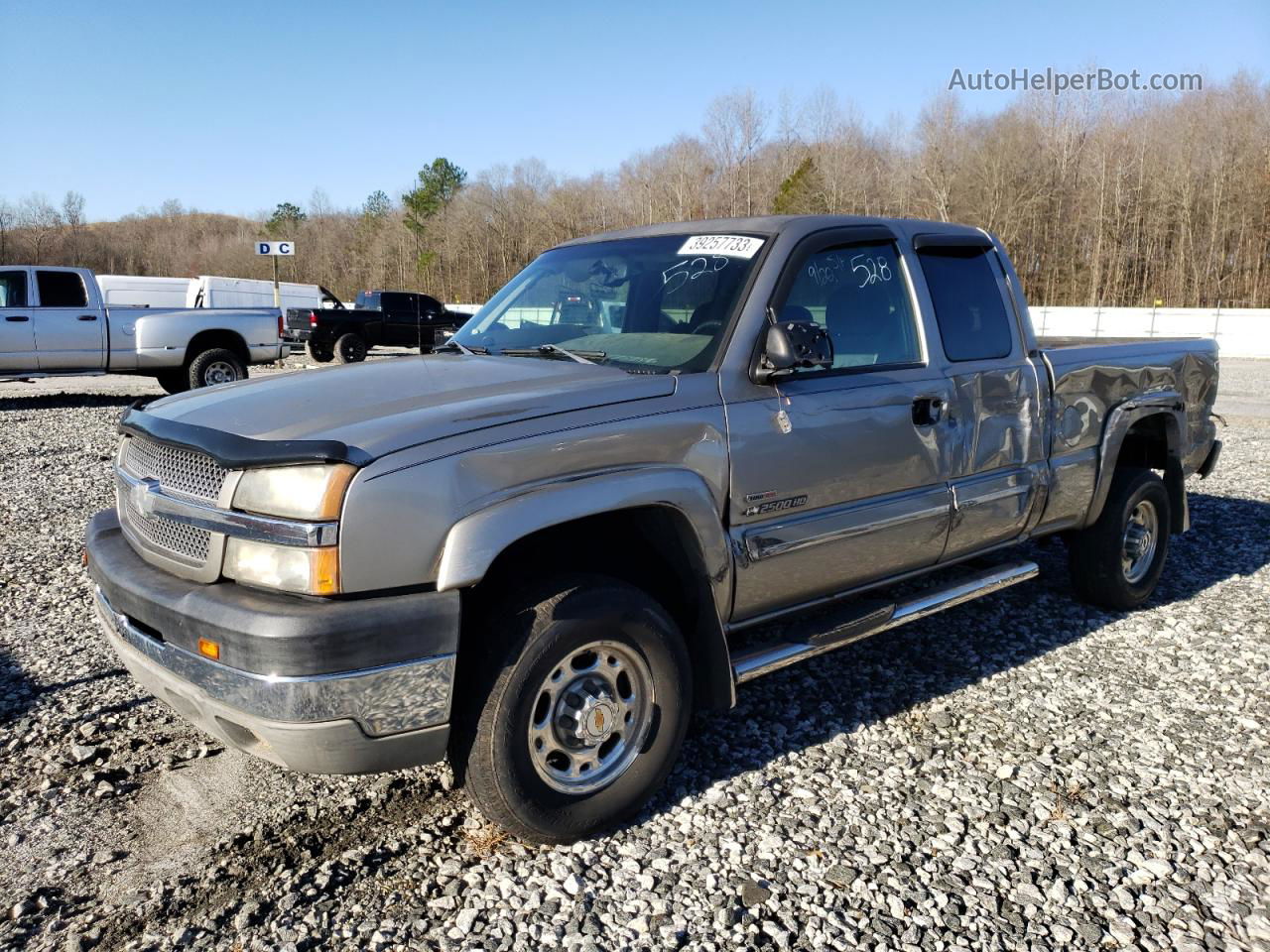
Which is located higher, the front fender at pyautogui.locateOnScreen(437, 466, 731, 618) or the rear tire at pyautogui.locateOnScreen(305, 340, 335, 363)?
the rear tire at pyautogui.locateOnScreen(305, 340, 335, 363)

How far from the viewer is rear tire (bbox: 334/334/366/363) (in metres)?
24.0

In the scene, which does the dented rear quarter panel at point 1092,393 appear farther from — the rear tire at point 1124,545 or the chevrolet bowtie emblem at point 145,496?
the chevrolet bowtie emblem at point 145,496

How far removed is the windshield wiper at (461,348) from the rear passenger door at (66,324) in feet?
39.6

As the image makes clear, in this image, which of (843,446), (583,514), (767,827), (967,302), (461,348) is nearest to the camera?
(583,514)

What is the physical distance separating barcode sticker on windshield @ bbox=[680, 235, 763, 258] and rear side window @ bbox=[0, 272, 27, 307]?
13384 mm

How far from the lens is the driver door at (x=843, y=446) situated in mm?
3375

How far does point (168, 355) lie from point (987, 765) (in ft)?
45.3

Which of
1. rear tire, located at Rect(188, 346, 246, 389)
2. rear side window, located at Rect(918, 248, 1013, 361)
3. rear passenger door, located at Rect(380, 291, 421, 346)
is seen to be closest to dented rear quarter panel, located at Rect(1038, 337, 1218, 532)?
rear side window, located at Rect(918, 248, 1013, 361)

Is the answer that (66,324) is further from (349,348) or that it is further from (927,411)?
(927,411)

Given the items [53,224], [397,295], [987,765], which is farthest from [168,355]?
[53,224]

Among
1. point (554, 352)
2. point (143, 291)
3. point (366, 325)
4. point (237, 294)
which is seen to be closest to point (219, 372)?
point (366, 325)

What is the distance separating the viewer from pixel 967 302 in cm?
445

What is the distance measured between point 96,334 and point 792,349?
539 inches

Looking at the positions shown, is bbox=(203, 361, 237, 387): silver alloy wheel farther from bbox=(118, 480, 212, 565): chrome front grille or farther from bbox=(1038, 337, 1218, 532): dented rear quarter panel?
bbox=(1038, 337, 1218, 532): dented rear quarter panel
